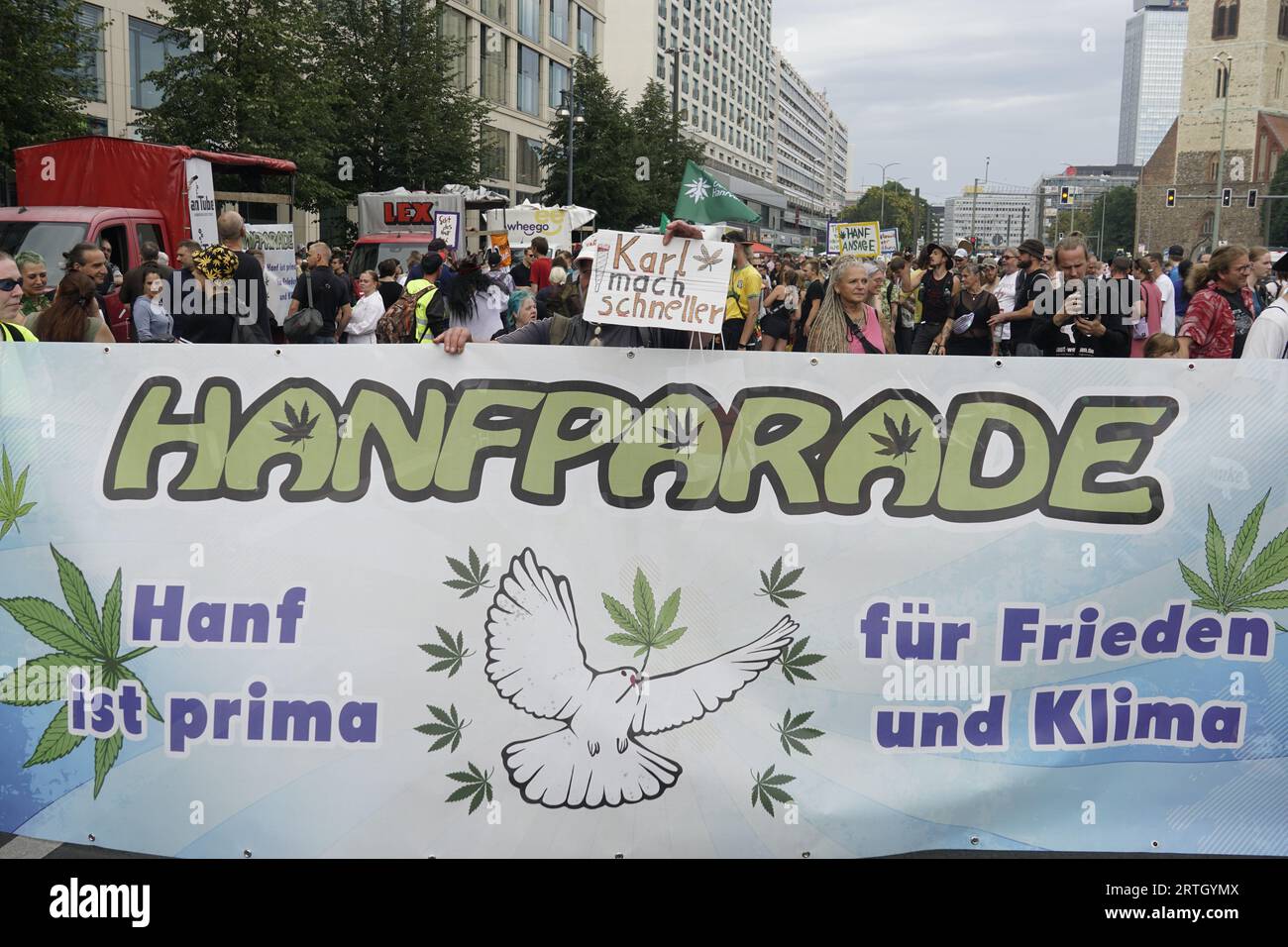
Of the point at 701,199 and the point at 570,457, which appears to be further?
the point at 701,199

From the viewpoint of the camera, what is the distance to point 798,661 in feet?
12.1

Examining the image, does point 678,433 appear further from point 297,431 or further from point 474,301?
point 474,301

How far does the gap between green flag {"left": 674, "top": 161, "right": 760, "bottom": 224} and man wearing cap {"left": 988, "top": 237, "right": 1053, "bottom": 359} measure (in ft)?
15.6

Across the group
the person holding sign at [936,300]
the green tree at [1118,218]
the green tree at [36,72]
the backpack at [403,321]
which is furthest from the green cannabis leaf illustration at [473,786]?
the green tree at [1118,218]

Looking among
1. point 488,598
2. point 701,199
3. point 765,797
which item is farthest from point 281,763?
point 701,199

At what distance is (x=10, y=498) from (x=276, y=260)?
11722mm

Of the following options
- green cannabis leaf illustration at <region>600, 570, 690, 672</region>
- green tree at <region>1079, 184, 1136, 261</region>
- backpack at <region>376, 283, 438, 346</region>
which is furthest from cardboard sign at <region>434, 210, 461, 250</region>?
green tree at <region>1079, 184, 1136, 261</region>

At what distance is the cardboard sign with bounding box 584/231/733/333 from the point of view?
13.1ft

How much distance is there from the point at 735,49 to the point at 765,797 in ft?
433

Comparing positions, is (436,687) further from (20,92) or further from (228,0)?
(228,0)

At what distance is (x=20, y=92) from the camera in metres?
18.2

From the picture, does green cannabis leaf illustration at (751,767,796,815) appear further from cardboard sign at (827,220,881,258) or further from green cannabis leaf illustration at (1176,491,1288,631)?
cardboard sign at (827,220,881,258)

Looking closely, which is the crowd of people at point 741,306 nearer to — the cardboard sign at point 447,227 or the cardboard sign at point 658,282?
the cardboard sign at point 658,282

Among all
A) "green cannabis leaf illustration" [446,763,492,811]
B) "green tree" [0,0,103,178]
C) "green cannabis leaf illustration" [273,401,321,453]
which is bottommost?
"green cannabis leaf illustration" [446,763,492,811]
